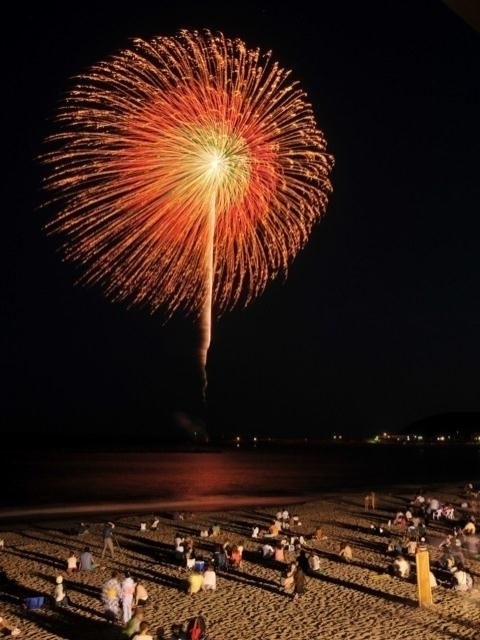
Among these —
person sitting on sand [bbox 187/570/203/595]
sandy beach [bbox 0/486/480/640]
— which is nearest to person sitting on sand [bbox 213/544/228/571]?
sandy beach [bbox 0/486/480/640]

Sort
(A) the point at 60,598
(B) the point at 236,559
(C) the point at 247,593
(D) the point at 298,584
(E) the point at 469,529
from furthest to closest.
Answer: (E) the point at 469,529, (B) the point at 236,559, (C) the point at 247,593, (D) the point at 298,584, (A) the point at 60,598

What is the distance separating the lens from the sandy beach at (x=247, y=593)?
11.0m

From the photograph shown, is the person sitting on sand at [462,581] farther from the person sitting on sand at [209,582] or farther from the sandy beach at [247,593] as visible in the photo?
the person sitting on sand at [209,582]

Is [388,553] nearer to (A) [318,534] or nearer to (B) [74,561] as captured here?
(A) [318,534]

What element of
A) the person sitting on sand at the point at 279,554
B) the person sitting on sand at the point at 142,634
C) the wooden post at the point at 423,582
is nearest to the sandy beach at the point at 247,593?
the wooden post at the point at 423,582

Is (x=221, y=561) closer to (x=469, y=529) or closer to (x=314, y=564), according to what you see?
(x=314, y=564)

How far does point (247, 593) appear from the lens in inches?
519

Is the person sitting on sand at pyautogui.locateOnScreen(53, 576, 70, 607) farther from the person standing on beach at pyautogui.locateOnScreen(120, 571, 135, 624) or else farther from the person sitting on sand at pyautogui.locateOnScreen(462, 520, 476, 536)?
the person sitting on sand at pyautogui.locateOnScreen(462, 520, 476, 536)

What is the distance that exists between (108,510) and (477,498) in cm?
1705

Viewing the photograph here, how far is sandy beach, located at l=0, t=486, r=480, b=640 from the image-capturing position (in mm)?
11047

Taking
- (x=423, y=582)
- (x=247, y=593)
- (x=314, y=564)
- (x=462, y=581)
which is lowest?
(x=247, y=593)

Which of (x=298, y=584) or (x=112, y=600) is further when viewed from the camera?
(x=298, y=584)

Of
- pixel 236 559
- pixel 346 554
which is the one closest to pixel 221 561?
pixel 236 559

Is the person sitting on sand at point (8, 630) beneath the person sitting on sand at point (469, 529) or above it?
beneath
